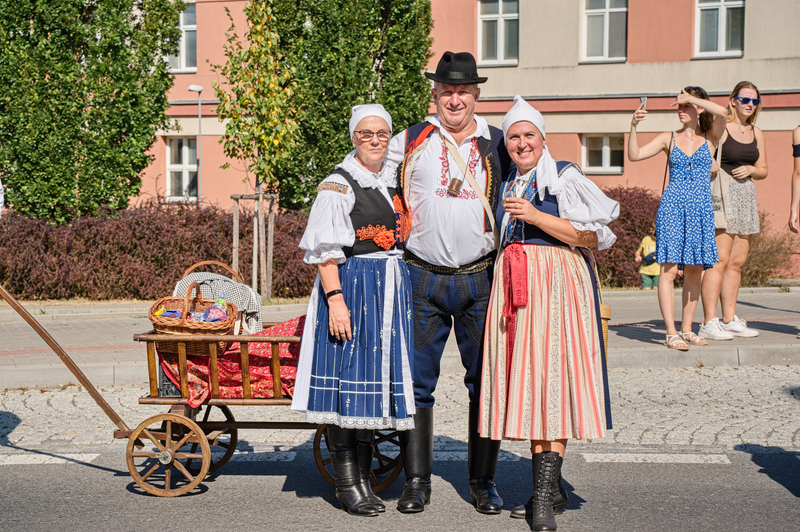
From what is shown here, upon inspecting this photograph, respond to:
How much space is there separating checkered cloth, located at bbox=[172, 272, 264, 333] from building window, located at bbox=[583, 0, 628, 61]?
18165mm

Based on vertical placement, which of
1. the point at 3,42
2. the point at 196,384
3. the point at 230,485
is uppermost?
the point at 3,42

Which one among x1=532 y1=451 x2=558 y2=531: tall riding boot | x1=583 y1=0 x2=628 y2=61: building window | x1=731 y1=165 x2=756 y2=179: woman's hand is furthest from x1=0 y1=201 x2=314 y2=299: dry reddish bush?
x1=583 y1=0 x2=628 y2=61: building window

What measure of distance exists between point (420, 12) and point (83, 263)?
24.6 ft

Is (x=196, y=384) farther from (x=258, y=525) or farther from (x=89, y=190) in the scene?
(x=89, y=190)

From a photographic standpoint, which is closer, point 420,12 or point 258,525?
point 258,525

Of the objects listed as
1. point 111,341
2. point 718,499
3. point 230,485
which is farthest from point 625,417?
point 111,341

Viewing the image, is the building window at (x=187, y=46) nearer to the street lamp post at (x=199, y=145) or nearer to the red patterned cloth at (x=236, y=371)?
the street lamp post at (x=199, y=145)

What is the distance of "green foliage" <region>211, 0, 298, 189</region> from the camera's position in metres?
12.3

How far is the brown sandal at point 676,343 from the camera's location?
810cm

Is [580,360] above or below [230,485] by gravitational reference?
above

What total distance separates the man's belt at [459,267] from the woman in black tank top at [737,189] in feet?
15.0

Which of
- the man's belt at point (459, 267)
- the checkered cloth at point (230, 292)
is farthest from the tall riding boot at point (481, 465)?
the checkered cloth at point (230, 292)

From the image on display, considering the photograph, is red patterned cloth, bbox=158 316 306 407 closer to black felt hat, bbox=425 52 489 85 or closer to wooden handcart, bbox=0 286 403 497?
wooden handcart, bbox=0 286 403 497

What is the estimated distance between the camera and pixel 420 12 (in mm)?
16781
